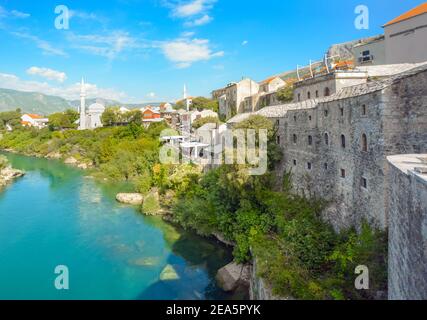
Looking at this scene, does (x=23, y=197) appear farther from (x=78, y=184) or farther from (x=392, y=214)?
(x=392, y=214)

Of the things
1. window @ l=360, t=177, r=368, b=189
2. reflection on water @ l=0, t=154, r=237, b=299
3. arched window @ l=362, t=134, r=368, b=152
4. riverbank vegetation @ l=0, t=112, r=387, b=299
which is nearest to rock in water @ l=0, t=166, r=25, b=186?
reflection on water @ l=0, t=154, r=237, b=299

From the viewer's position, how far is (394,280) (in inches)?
201

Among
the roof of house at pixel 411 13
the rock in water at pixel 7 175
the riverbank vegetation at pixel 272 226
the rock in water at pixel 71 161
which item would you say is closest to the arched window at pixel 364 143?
the riverbank vegetation at pixel 272 226

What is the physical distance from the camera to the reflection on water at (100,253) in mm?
10906

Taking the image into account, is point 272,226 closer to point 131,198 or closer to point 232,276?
point 232,276

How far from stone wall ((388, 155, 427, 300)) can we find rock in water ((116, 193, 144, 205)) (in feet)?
54.4

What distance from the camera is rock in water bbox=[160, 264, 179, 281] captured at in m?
11.4

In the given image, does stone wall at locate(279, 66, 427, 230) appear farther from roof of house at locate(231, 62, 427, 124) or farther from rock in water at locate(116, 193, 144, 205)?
rock in water at locate(116, 193, 144, 205)

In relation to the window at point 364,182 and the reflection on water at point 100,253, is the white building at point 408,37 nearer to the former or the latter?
the window at point 364,182

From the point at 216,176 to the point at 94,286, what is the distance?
7086 millimetres

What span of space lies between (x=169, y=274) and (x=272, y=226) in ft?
13.1

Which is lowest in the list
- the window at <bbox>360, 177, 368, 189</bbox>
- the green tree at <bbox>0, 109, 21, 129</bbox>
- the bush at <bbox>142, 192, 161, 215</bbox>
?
the bush at <bbox>142, 192, 161, 215</bbox>

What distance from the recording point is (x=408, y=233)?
421cm

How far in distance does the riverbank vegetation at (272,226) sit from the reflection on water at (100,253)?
1189 mm
